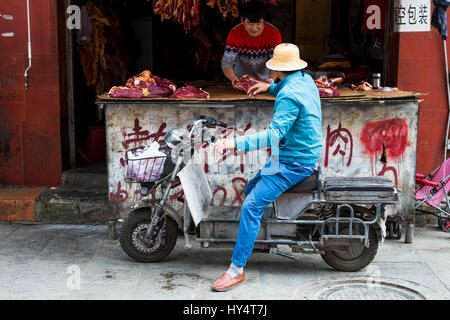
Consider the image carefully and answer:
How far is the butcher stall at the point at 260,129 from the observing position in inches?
227

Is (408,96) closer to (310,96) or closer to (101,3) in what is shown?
(310,96)

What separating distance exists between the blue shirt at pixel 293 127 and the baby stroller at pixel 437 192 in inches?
72.6

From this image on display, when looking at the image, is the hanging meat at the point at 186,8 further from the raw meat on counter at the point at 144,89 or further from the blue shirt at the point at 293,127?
the blue shirt at the point at 293,127

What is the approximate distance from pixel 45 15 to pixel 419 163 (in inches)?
183

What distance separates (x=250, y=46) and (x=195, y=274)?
297 centimetres

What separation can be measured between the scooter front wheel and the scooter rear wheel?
55.1 inches

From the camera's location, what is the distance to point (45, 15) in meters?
7.04

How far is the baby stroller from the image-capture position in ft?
20.2

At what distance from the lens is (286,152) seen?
4945 millimetres

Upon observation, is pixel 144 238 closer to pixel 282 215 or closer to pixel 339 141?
pixel 282 215

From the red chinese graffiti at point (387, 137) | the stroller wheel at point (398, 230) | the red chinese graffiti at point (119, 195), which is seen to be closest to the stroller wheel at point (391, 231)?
the stroller wheel at point (398, 230)

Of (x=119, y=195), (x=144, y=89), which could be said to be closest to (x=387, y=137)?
(x=144, y=89)

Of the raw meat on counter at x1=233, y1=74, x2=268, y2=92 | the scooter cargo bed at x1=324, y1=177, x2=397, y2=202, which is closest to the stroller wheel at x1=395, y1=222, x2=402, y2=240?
the scooter cargo bed at x1=324, y1=177, x2=397, y2=202
